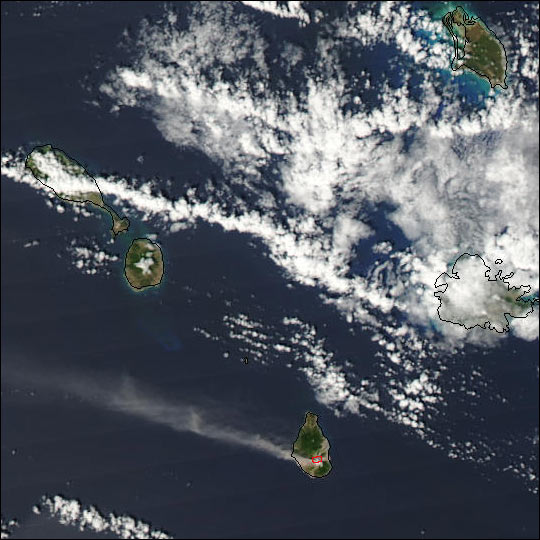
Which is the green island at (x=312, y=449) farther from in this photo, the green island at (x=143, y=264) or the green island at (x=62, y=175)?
the green island at (x=62, y=175)

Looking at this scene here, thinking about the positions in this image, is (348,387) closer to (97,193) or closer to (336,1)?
(97,193)

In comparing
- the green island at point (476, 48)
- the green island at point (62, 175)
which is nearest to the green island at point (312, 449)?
the green island at point (62, 175)

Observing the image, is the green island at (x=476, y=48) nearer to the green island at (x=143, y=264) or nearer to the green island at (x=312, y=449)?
the green island at (x=143, y=264)

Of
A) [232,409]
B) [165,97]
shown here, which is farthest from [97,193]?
[232,409]

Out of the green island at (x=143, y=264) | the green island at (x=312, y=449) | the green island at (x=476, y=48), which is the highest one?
the green island at (x=476, y=48)

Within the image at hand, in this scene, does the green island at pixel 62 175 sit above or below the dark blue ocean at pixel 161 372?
above

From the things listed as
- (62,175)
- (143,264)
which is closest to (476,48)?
(143,264)

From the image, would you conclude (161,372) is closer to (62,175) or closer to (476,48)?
(62,175)
